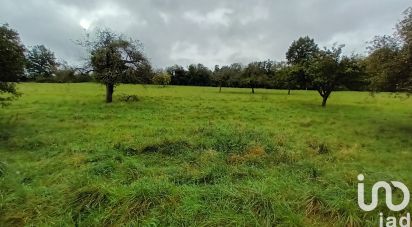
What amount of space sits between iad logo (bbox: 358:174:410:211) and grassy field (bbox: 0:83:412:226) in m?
0.22

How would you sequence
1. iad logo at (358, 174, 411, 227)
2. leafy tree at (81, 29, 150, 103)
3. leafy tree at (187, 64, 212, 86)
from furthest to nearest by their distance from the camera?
leafy tree at (187, 64, 212, 86), leafy tree at (81, 29, 150, 103), iad logo at (358, 174, 411, 227)

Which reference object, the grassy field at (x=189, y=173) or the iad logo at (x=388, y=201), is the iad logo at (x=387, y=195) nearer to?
the iad logo at (x=388, y=201)

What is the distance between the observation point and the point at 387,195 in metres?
9.23

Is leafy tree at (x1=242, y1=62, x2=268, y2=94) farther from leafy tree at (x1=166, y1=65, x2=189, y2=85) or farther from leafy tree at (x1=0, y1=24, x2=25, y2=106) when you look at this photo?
leafy tree at (x1=0, y1=24, x2=25, y2=106)

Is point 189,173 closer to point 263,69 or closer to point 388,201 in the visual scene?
point 388,201

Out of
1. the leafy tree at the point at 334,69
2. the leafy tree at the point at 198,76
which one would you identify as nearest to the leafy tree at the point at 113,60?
the leafy tree at the point at 334,69

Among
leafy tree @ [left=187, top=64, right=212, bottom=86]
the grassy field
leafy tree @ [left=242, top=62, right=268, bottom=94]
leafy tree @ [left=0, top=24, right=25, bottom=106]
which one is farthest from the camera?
leafy tree @ [left=187, top=64, right=212, bottom=86]

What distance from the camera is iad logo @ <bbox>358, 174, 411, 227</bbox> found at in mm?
8094

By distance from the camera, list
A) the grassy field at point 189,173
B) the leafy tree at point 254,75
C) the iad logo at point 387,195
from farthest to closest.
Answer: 1. the leafy tree at point 254,75
2. the iad logo at point 387,195
3. the grassy field at point 189,173

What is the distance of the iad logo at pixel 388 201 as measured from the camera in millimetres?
8094

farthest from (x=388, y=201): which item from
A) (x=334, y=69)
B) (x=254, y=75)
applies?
(x=254, y=75)

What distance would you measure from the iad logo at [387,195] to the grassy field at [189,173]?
218 mm

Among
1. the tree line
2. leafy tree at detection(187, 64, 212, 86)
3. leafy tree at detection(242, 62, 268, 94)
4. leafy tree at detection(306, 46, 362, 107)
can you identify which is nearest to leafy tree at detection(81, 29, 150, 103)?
the tree line

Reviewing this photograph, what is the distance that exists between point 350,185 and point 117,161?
7.78 meters
